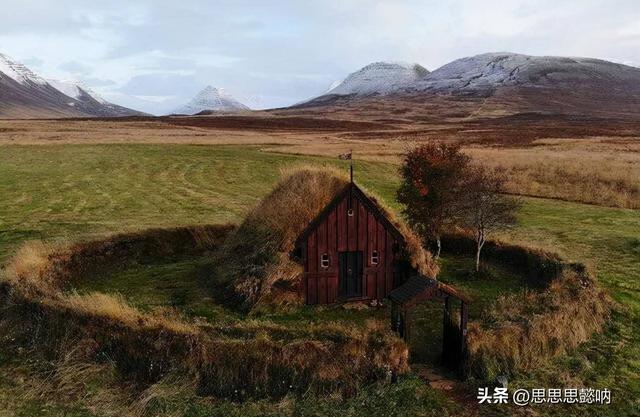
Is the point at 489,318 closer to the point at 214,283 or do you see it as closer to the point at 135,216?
the point at 214,283

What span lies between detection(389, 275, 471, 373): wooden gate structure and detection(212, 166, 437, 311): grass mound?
14.4ft

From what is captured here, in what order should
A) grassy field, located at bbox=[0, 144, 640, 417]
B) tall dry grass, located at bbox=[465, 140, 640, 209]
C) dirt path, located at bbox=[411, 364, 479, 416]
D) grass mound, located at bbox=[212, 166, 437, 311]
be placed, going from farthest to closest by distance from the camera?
tall dry grass, located at bbox=[465, 140, 640, 209] → grass mound, located at bbox=[212, 166, 437, 311] → grassy field, located at bbox=[0, 144, 640, 417] → dirt path, located at bbox=[411, 364, 479, 416]

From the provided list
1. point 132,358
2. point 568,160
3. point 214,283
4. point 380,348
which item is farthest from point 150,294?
point 568,160

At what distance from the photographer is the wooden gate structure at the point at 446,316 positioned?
49.2 ft

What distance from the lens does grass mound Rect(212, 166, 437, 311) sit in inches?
741

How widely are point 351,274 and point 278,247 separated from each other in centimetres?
292

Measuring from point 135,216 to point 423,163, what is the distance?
1894 centimetres

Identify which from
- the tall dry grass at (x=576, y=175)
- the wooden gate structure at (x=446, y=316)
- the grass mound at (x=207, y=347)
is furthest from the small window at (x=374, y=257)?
the tall dry grass at (x=576, y=175)

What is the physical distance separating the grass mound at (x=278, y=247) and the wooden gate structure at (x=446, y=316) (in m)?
4.38

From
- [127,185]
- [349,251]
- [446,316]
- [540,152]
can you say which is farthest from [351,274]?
[540,152]

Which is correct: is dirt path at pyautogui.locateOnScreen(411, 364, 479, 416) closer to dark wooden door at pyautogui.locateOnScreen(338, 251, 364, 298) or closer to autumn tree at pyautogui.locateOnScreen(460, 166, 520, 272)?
dark wooden door at pyautogui.locateOnScreen(338, 251, 364, 298)

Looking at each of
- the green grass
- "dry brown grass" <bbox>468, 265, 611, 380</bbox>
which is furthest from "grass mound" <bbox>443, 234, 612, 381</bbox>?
the green grass

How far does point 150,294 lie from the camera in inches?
821

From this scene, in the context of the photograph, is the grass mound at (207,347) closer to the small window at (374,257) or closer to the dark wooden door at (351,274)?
the dark wooden door at (351,274)
